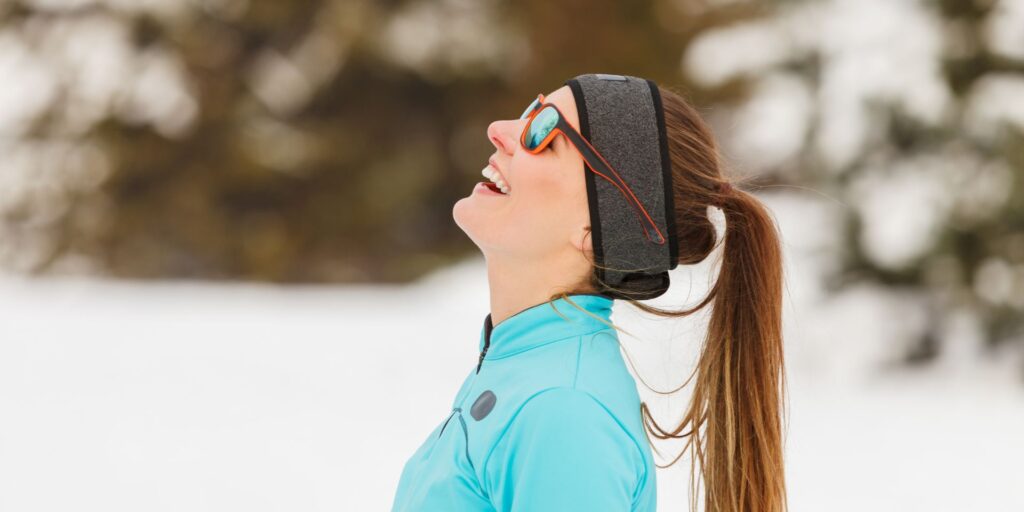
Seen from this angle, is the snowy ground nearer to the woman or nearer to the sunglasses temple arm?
the woman

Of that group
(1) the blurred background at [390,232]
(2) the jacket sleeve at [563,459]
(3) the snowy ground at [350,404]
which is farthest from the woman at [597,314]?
(3) the snowy ground at [350,404]

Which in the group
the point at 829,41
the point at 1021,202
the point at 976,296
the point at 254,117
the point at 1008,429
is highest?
the point at 254,117

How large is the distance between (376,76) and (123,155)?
4216 mm

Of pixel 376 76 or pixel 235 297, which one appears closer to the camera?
pixel 235 297

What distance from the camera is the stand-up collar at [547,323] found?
1.62 meters

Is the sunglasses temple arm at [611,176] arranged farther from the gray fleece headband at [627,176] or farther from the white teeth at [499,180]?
the white teeth at [499,180]

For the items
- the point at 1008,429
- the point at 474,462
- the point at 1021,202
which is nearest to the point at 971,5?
the point at 1021,202

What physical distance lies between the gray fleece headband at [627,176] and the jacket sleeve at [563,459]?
1.03 feet

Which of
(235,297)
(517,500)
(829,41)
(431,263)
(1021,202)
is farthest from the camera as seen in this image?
(431,263)

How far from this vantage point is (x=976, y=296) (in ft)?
27.2

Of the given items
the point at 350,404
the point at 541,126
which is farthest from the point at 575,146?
the point at 350,404

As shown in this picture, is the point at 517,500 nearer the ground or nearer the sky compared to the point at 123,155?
nearer the ground

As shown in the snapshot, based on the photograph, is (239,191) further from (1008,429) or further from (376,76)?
(1008,429)

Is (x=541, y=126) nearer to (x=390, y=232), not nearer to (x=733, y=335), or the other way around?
(x=733, y=335)
